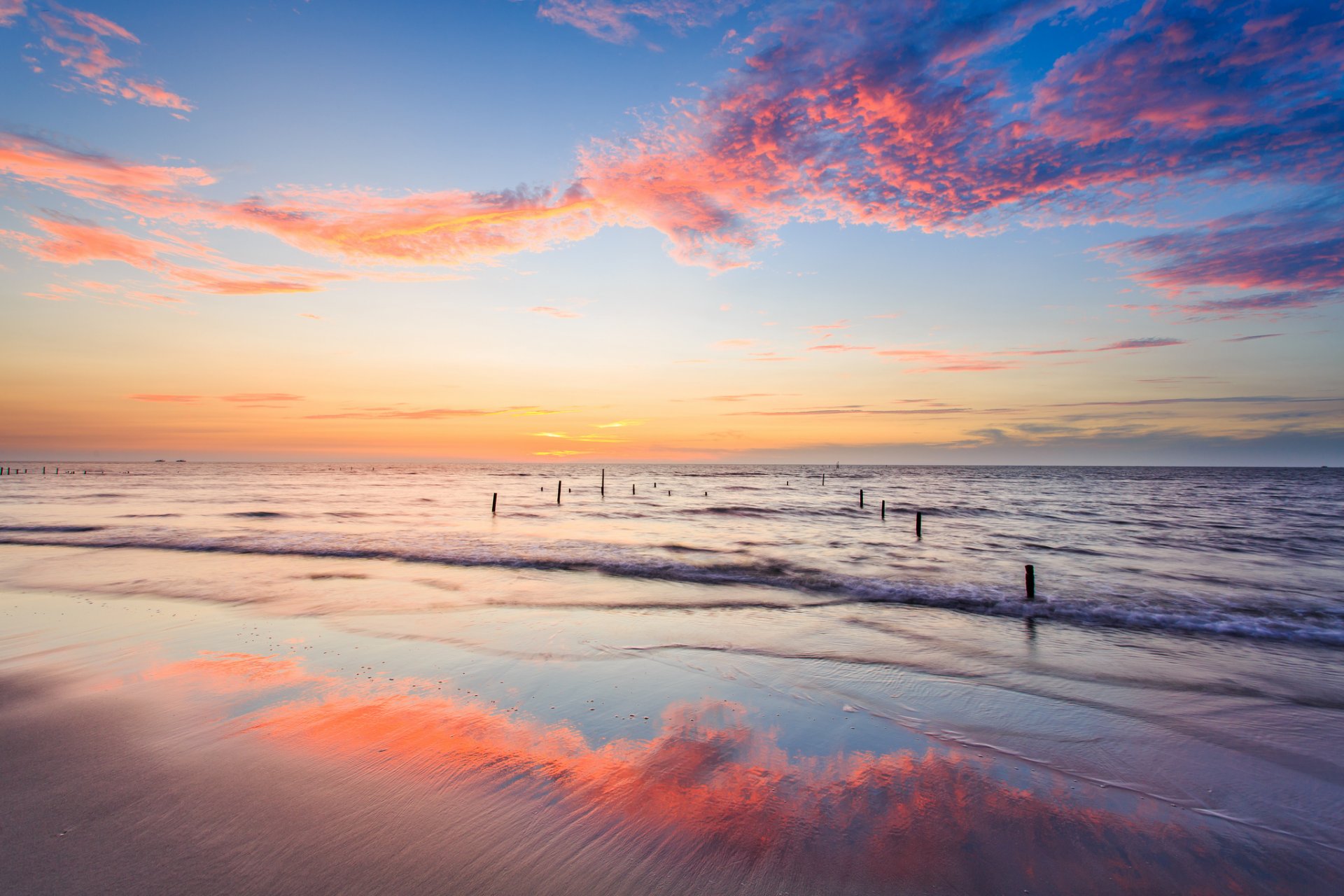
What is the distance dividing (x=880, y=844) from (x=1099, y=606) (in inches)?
599

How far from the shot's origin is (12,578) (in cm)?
1592

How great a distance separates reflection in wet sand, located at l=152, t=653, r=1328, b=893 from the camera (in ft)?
16.1

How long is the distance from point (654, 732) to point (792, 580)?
524 inches

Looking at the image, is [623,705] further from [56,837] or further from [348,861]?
[56,837]

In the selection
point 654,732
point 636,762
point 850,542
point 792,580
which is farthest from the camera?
point 850,542

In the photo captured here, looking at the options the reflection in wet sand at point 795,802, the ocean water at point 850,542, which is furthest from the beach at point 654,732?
the ocean water at point 850,542

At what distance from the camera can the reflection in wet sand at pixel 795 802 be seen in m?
4.91

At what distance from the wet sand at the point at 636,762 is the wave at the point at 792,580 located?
103 inches

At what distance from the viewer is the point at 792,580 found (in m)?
19.9

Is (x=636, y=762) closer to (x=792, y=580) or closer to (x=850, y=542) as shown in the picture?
(x=792, y=580)

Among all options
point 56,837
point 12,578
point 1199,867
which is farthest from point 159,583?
point 1199,867

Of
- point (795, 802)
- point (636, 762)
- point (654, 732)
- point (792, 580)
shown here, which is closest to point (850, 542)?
point (792, 580)

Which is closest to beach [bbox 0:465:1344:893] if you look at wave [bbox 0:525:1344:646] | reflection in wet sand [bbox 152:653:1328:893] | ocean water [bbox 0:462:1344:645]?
reflection in wet sand [bbox 152:653:1328:893]

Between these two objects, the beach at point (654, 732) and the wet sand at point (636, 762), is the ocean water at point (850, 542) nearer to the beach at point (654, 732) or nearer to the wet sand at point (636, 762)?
the beach at point (654, 732)
